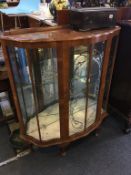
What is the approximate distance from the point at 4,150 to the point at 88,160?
2.27 feet

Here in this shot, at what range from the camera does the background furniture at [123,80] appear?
1311 millimetres

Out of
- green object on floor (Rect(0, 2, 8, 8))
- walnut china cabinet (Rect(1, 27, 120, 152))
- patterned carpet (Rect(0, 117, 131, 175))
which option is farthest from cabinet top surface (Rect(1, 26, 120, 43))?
green object on floor (Rect(0, 2, 8, 8))

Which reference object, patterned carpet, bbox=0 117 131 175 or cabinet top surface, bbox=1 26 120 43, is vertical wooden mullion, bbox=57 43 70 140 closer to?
cabinet top surface, bbox=1 26 120 43

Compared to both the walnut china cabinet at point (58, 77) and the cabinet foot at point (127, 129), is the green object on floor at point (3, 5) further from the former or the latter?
the cabinet foot at point (127, 129)

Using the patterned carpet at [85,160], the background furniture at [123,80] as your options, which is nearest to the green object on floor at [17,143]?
the patterned carpet at [85,160]

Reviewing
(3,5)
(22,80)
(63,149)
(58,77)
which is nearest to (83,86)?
(58,77)

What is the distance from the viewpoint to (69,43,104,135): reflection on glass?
3.55 ft

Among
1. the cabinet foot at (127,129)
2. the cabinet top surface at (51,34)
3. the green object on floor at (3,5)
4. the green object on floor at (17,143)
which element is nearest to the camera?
the cabinet top surface at (51,34)

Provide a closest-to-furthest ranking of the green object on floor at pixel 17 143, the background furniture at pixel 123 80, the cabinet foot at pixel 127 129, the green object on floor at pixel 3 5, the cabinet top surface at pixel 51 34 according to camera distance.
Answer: the cabinet top surface at pixel 51 34, the background furniture at pixel 123 80, the green object on floor at pixel 17 143, the cabinet foot at pixel 127 129, the green object on floor at pixel 3 5

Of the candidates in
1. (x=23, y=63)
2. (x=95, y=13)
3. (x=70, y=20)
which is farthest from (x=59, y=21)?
(x=23, y=63)

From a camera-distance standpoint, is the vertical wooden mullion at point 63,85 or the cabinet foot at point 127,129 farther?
the cabinet foot at point 127,129

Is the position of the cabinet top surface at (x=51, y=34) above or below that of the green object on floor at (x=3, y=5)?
below

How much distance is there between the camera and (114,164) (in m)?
1.36

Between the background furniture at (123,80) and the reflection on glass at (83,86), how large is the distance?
0.30 m
